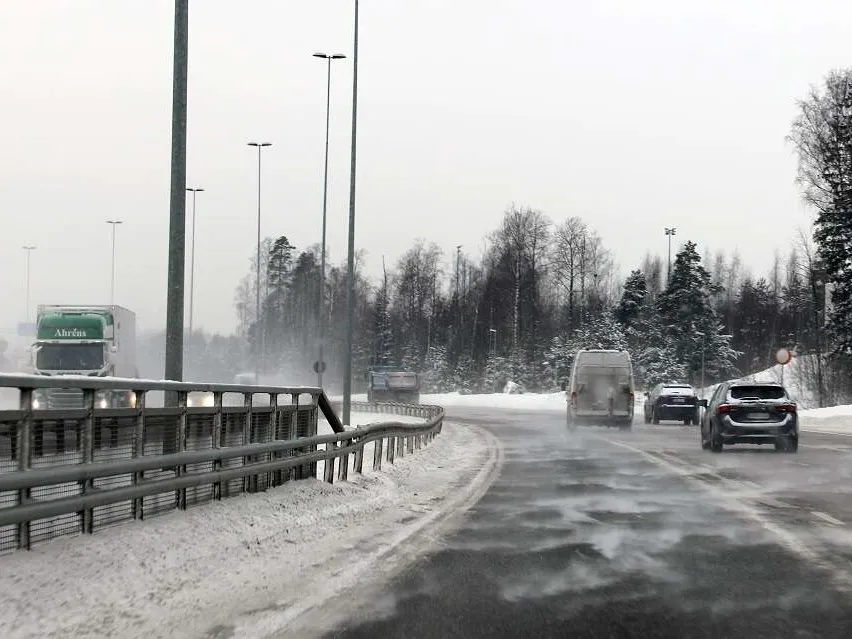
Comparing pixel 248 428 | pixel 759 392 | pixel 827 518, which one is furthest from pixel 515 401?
pixel 248 428

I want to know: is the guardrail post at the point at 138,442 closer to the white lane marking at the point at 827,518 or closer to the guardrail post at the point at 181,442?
the guardrail post at the point at 181,442

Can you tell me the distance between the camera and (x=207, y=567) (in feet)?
25.7

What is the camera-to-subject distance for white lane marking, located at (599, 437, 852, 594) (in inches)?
317

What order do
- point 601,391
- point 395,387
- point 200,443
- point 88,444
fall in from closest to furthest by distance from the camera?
point 88,444
point 200,443
point 601,391
point 395,387

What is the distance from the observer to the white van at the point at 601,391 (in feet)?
118

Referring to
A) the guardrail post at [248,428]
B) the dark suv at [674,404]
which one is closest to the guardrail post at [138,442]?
the guardrail post at [248,428]

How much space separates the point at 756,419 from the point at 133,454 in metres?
17.9

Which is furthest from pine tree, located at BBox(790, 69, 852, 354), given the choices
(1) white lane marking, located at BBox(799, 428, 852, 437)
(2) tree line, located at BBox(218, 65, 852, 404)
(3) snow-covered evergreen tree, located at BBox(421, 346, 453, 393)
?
(3) snow-covered evergreen tree, located at BBox(421, 346, 453, 393)

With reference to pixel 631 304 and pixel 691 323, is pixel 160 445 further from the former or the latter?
pixel 631 304

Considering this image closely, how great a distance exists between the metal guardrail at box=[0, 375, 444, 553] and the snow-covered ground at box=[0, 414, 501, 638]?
0.18 metres

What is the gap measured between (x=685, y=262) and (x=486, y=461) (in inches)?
3181

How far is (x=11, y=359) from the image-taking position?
219 ft

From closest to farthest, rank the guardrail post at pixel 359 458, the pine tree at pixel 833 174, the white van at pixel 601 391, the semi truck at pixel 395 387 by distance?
the guardrail post at pixel 359 458, the white van at pixel 601 391, the pine tree at pixel 833 174, the semi truck at pixel 395 387

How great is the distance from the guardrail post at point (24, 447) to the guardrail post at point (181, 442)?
6.96 ft
